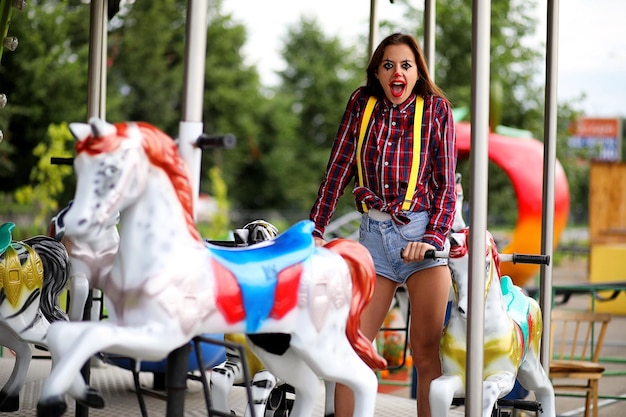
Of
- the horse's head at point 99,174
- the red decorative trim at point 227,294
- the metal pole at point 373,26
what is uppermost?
the metal pole at point 373,26

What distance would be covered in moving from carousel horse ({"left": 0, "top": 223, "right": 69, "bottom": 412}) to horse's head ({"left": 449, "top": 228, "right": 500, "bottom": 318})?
6.03 feet

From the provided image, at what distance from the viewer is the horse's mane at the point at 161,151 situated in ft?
7.78

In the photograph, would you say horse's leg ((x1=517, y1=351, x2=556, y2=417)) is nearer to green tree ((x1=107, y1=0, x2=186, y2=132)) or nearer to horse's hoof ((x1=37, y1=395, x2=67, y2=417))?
horse's hoof ((x1=37, y1=395, x2=67, y2=417))

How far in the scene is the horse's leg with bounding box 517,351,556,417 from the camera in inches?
152

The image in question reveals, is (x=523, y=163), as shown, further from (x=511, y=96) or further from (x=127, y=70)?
(x=127, y=70)

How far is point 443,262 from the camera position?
3305 mm

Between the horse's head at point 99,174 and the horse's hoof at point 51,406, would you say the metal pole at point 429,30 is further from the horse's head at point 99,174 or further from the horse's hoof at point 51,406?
the horse's hoof at point 51,406

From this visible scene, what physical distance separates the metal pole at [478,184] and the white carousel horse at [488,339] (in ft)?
0.45

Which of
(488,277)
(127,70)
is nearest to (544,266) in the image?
(488,277)

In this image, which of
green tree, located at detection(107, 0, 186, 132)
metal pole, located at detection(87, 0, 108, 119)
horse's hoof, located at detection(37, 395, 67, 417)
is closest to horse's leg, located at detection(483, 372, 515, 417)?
horse's hoof, located at detection(37, 395, 67, 417)

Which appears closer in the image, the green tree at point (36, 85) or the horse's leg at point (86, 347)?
the horse's leg at point (86, 347)

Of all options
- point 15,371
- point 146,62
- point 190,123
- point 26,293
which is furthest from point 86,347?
point 146,62

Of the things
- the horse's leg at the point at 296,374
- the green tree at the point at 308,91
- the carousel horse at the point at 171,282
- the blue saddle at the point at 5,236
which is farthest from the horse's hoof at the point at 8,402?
the green tree at the point at 308,91

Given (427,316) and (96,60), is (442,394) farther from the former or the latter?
(96,60)
